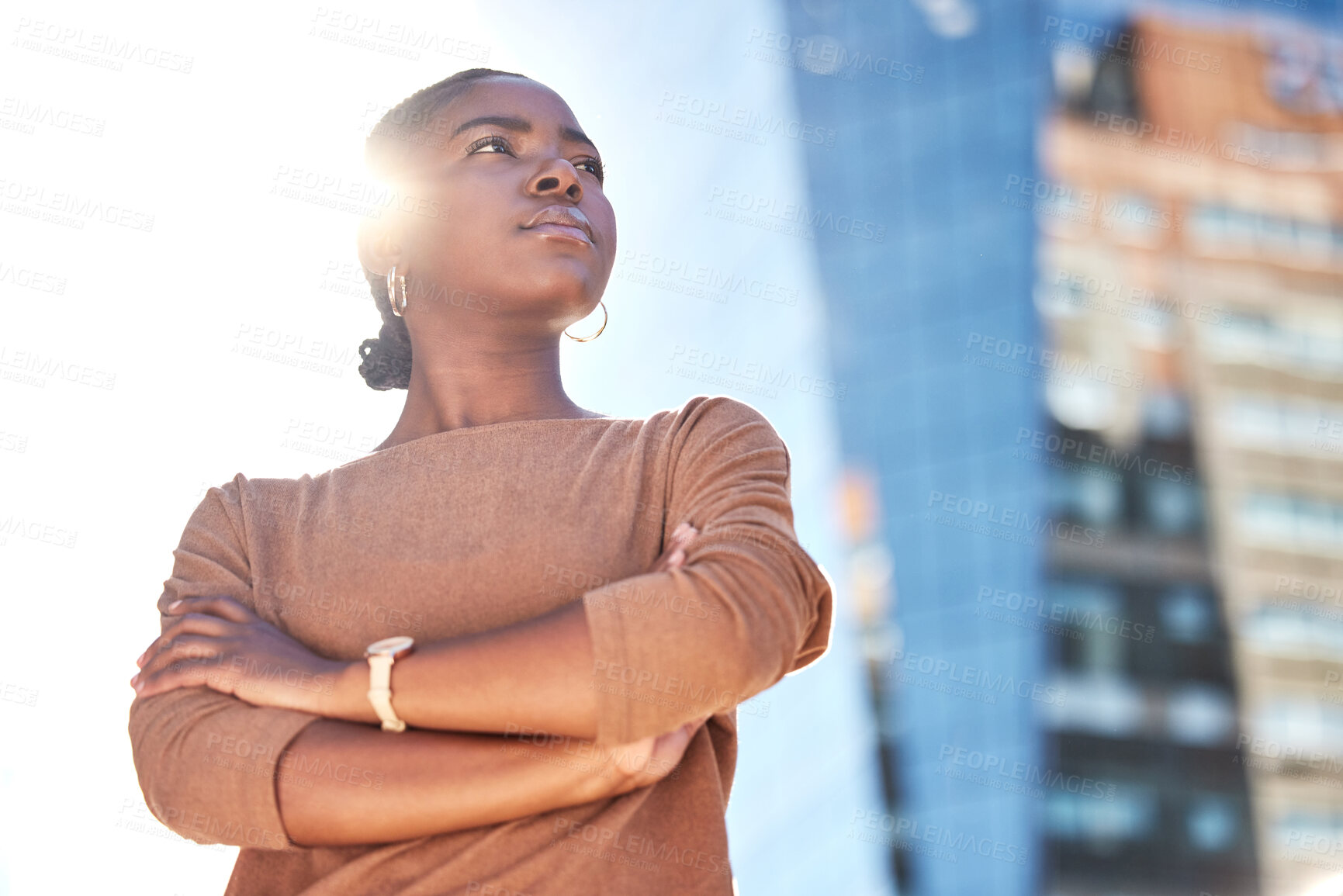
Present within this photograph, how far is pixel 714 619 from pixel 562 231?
102 centimetres

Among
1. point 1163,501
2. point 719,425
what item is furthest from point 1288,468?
point 719,425

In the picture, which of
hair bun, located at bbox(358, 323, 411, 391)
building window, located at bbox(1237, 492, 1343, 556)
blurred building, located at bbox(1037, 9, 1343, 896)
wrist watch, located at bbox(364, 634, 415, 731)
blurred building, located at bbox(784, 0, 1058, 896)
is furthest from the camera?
building window, located at bbox(1237, 492, 1343, 556)

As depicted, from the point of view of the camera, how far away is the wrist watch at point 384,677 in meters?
2.12

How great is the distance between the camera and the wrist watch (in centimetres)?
212

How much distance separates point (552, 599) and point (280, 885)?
0.66 m

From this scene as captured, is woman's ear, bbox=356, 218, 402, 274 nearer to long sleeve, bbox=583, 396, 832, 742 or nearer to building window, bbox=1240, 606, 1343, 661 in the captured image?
long sleeve, bbox=583, 396, 832, 742

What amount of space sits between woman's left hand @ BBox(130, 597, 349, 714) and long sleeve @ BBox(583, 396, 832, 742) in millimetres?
495

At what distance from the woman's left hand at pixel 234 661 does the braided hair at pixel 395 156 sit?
1022mm

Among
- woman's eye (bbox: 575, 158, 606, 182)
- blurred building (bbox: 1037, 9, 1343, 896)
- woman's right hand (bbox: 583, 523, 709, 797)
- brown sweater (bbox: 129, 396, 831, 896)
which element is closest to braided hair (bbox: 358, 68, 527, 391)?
woman's eye (bbox: 575, 158, 606, 182)

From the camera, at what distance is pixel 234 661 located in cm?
226

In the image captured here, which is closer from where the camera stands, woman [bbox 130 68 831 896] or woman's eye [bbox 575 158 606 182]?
woman [bbox 130 68 831 896]

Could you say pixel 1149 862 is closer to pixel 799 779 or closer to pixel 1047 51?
pixel 799 779

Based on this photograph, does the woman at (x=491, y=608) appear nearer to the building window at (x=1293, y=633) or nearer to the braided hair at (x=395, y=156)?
the braided hair at (x=395, y=156)

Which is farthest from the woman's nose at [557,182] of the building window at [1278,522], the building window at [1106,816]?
the building window at [1278,522]
